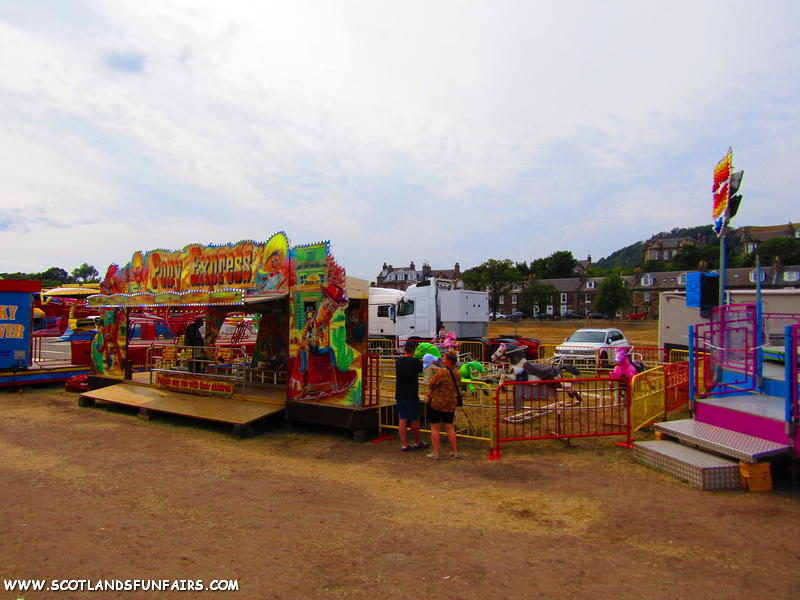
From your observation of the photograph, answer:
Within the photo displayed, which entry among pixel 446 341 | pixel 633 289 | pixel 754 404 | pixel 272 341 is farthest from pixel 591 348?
pixel 633 289

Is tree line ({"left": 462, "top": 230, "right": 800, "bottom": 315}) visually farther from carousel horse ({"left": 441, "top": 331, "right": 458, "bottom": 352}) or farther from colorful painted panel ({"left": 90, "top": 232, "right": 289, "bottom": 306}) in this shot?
colorful painted panel ({"left": 90, "top": 232, "right": 289, "bottom": 306})

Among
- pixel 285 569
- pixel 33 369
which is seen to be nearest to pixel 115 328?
pixel 33 369

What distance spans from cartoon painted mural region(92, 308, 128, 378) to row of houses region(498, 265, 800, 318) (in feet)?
197

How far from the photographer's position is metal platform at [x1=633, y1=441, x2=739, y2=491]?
566 cm

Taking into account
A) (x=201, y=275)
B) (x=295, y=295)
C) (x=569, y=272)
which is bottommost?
(x=295, y=295)

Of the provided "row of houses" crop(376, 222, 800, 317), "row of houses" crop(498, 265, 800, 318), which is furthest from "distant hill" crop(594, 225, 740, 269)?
"row of houses" crop(498, 265, 800, 318)

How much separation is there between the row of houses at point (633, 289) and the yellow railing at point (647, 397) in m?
61.0

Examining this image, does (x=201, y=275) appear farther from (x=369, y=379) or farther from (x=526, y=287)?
(x=526, y=287)

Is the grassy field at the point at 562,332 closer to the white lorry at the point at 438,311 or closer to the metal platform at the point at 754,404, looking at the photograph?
the white lorry at the point at 438,311

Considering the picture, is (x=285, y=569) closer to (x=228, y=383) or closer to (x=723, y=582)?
(x=723, y=582)

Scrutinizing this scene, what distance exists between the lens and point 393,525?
16.1 feet

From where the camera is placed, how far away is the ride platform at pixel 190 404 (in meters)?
9.27

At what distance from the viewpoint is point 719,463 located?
5805 millimetres

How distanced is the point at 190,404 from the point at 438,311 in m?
11.4
